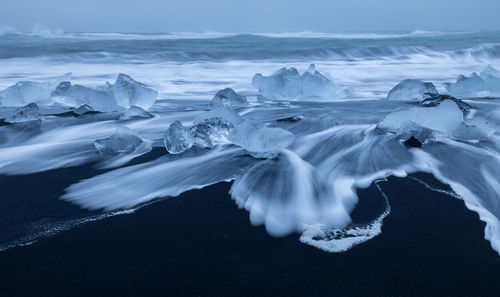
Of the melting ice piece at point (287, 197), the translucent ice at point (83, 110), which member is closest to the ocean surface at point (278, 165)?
the melting ice piece at point (287, 197)

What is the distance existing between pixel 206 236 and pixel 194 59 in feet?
30.2

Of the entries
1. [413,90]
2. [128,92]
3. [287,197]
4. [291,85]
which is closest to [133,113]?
[128,92]

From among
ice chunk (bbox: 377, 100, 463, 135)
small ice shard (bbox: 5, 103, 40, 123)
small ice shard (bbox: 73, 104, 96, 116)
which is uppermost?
ice chunk (bbox: 377, 100, 463, 135)

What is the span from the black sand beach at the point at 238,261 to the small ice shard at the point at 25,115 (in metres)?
2.24

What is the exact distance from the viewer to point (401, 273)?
50.4 inches

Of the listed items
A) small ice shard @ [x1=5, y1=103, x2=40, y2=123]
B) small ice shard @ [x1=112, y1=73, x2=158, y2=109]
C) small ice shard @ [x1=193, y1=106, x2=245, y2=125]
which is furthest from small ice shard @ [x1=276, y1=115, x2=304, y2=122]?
small ice shard @ [x1=5, y1=103, x2=40, y2=123]

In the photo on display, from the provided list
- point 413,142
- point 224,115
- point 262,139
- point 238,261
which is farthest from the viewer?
point 224,115

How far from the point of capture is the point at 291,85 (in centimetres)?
450

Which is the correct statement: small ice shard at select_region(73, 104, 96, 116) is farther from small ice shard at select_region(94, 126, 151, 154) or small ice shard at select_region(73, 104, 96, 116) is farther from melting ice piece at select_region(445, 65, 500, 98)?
melting ice piece at select_region(445, 65, 500, 98)

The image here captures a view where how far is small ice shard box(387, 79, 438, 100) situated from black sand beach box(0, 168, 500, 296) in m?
2.77

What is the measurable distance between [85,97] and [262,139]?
2.37 m

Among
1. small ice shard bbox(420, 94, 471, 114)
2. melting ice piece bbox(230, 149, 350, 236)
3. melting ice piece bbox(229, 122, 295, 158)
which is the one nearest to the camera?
melting ice piece bbox(230, 149, 350, 236)

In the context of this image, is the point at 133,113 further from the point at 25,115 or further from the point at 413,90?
the point at 413,90

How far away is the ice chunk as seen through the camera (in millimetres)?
2613
